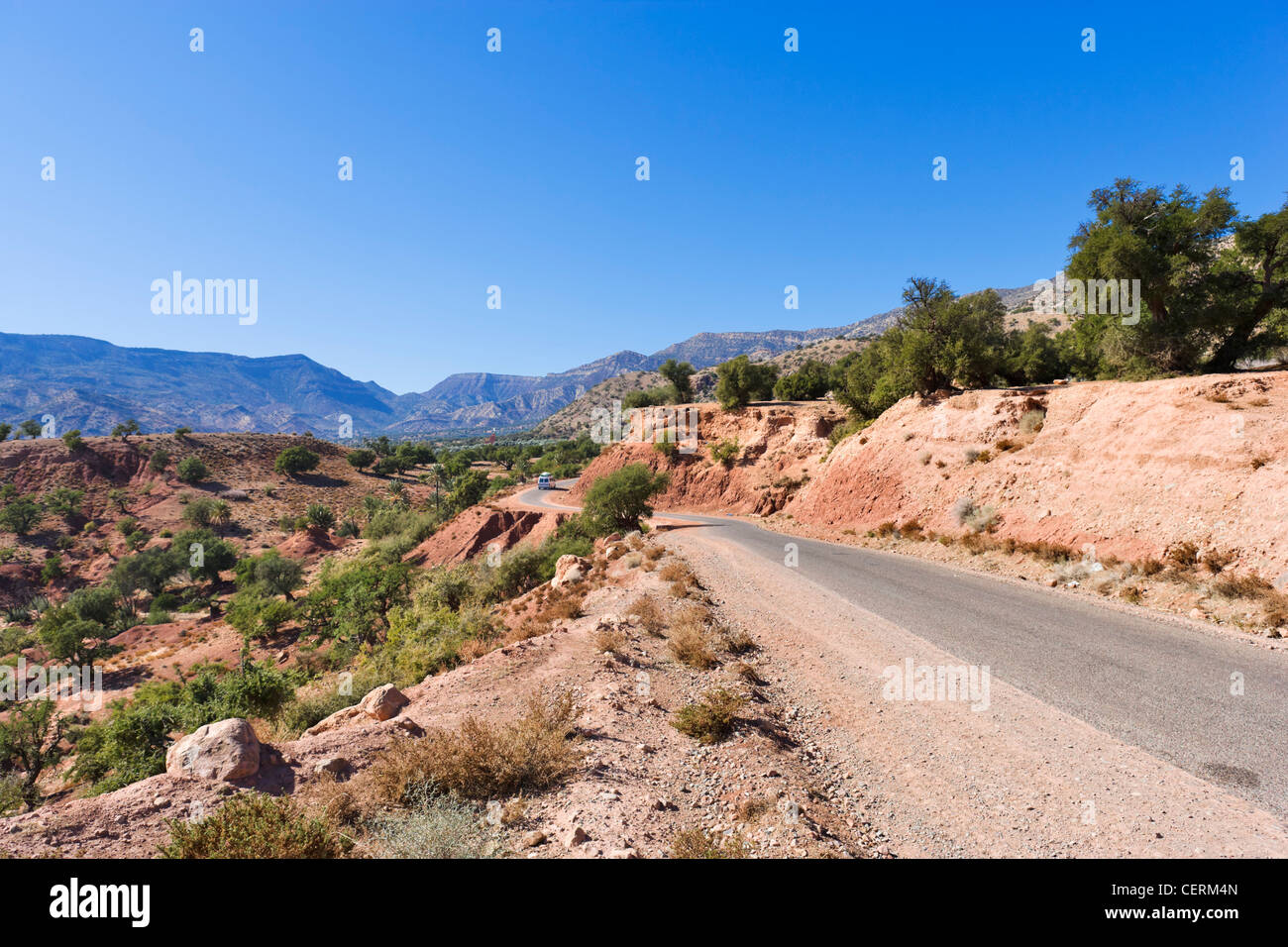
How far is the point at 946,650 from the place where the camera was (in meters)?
9.04

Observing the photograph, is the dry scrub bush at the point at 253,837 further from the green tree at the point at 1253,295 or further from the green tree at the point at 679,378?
the green tree at the point at 679,378

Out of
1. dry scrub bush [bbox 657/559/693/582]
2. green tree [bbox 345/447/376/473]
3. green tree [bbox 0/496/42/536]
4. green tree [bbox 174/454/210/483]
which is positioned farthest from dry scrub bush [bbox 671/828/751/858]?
green tree [bbox 345/447/376/473]

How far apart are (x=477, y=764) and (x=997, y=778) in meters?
5.87

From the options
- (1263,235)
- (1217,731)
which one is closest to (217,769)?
(1217,731)

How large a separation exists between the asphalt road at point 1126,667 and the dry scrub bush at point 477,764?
279 inches

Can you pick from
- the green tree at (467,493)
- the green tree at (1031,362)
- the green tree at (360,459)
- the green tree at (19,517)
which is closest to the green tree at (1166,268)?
the green tree at (1031,362)

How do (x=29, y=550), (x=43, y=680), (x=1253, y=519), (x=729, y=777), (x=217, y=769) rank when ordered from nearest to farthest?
(x=217, y=769) → (x=729, y=777) → (x=1253, y=519) → (x=43, y=680) → (x=29, y=550)

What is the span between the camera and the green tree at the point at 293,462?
2800 inches

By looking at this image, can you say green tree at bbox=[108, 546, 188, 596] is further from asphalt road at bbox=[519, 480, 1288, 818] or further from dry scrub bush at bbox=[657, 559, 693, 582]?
asphalt road at bbox=[519, 480, 1288, 818]

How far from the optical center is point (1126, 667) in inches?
309

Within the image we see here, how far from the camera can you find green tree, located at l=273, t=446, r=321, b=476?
71125mm

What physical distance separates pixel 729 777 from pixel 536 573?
695 inches
